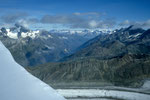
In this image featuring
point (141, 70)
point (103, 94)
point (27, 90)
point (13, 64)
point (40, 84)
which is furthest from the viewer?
point (141, 70)

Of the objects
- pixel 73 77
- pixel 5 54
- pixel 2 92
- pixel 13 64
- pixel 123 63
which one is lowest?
pixel 2 92

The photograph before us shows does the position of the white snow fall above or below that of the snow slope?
above

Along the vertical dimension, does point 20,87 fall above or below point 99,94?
below

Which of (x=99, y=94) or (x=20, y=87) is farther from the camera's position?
(x=99, y=94)

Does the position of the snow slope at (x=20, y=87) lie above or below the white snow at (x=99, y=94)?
below

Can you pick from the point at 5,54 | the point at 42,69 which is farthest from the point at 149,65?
the point at 5,54

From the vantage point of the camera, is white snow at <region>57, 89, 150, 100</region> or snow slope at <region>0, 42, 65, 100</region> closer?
snow slope at <region>0, 42, 65, 100</region>

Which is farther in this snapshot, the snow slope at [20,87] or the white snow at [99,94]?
the white snow at [99,94]

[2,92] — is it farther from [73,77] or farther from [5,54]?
[73,77]
